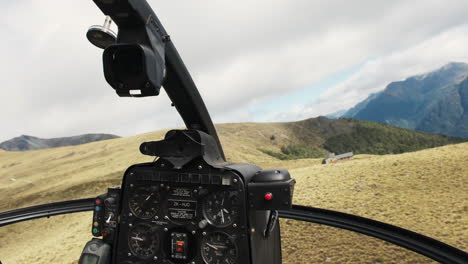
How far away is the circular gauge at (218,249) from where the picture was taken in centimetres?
404

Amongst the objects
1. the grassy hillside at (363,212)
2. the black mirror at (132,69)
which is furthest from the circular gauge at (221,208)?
the grassy hillside at (363,212)

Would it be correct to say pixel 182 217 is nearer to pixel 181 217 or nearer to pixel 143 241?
pixel 181 217

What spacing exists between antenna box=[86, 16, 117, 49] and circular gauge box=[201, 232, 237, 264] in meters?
2.77

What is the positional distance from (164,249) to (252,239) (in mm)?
1321

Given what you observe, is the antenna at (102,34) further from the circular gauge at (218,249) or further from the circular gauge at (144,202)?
the circular gauge at (218,249)

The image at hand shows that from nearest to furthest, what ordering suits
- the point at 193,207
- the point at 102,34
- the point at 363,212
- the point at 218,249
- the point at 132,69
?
the point at 132,69 < the point at 102,34 < the point at 218,249 < the point at 193,207 < the point at 363,212

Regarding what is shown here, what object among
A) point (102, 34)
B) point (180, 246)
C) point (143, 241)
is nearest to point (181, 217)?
point (180, 246)

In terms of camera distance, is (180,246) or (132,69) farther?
(180,246)

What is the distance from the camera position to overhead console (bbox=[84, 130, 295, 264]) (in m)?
3.96

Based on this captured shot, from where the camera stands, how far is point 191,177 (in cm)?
416

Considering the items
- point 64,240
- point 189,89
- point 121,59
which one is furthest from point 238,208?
point 64,240

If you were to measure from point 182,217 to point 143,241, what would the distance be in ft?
2.45

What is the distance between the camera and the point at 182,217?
169 inches

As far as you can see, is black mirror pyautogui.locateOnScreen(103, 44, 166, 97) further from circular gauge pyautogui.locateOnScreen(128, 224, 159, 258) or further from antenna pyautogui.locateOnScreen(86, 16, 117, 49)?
circular gauge pyautogui.locateOnScreen(128, 224, 159, 258)
